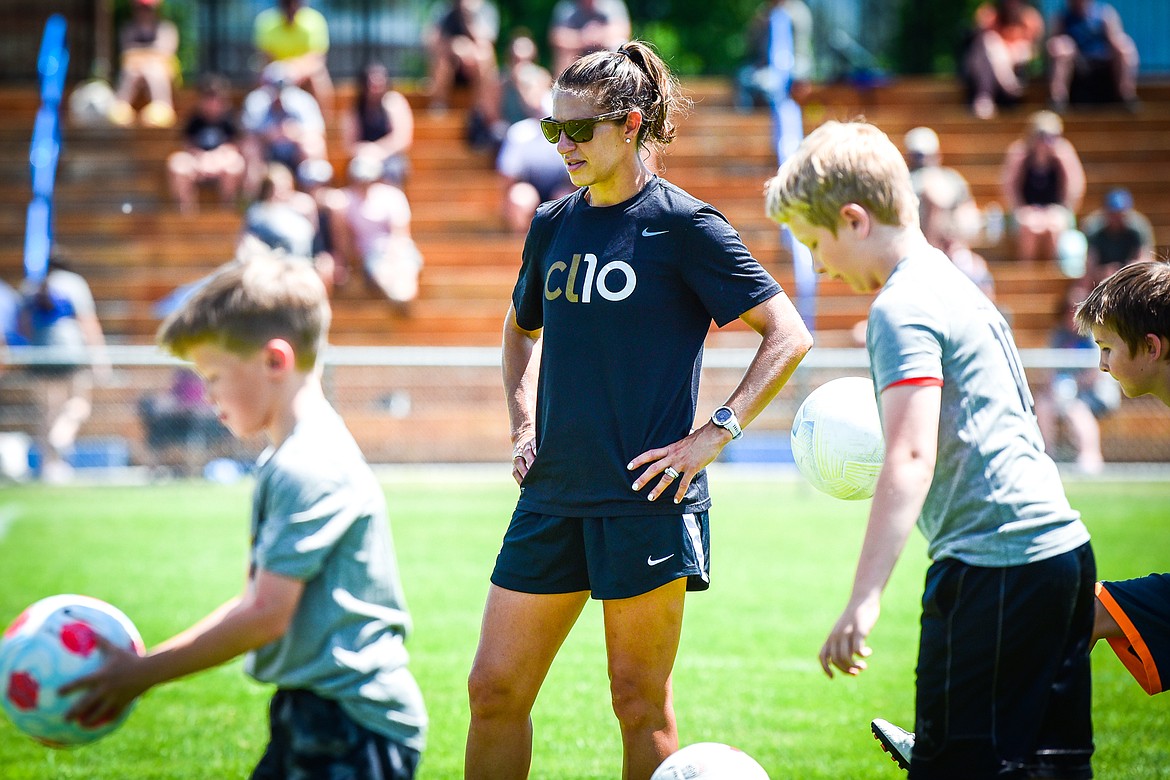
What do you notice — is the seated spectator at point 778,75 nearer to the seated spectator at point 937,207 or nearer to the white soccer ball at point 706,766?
the seated spectator at point 937,207

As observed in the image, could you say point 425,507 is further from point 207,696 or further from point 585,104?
point 585,104

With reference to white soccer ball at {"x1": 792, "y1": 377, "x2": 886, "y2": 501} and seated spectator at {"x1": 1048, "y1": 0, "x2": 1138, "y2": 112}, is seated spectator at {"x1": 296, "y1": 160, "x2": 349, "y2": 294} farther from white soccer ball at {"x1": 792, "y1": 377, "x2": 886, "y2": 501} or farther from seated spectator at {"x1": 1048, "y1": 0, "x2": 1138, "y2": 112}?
white soccer ball at {"x1": 792, "y1": 377, "x2": 886, "y2": 501}

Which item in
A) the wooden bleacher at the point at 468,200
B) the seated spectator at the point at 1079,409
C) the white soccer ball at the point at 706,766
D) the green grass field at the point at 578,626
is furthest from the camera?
the wooden bleacher at the point at 468,200

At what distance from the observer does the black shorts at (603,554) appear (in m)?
3.73

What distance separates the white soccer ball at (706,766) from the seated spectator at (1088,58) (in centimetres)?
1807

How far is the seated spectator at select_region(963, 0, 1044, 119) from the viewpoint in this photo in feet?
63.6

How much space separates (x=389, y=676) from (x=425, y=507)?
875 cm

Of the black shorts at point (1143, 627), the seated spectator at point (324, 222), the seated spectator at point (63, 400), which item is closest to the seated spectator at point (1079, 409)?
the seated spectator at point (324, 222)

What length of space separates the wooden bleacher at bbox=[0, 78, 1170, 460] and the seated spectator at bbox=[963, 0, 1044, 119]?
339mm

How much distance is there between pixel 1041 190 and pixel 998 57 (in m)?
3.49

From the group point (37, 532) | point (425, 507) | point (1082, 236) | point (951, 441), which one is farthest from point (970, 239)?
point (951, 441)

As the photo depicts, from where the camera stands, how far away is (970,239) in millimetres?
16641

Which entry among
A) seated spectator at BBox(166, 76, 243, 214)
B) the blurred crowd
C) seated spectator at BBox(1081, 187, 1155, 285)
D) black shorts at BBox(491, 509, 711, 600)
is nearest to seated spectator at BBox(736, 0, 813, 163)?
the blurred crowd

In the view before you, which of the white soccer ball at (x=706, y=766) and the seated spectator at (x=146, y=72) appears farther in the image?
the seated spectator at (x=146, y=72)
